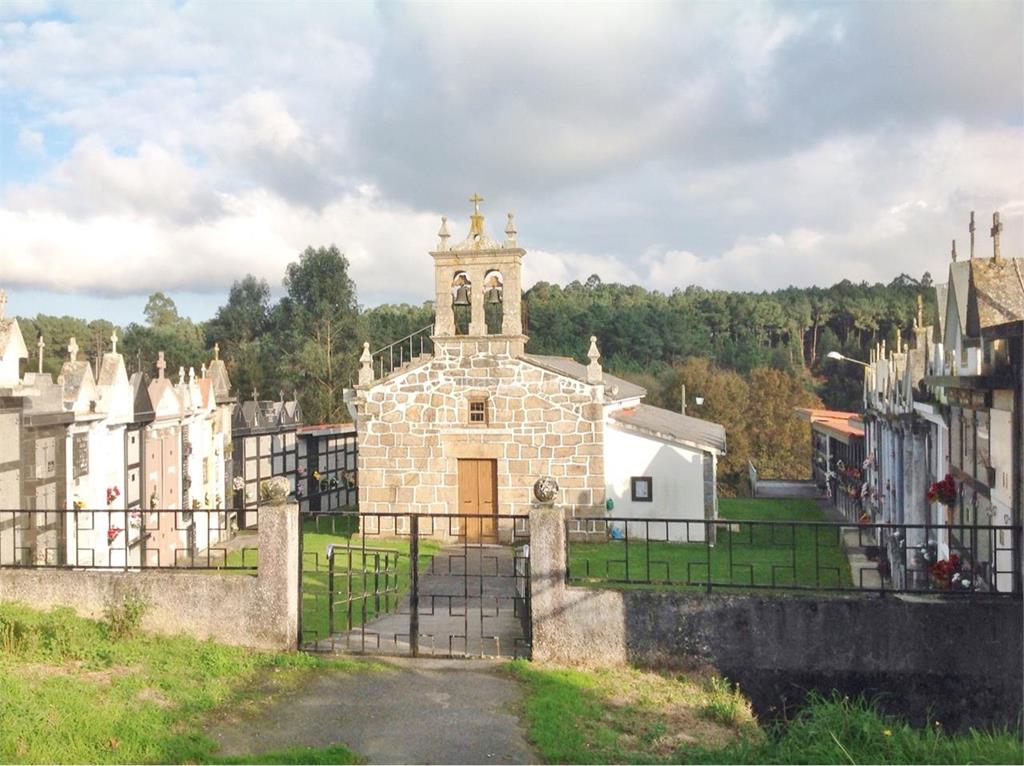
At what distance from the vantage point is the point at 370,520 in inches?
852

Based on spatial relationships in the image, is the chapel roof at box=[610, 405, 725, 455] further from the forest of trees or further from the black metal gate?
the forest of trees

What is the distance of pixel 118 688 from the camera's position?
7.77 metres

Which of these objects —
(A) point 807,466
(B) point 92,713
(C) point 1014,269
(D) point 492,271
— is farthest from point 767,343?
(B) point 92,713

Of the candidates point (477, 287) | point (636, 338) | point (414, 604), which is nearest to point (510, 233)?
point (477, 287)

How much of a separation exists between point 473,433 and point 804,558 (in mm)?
7879

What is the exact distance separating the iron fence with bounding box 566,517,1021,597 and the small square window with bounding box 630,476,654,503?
66 centimetres

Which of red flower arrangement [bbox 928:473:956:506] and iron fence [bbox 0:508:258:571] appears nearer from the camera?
iron fence [bbox 0:508:258:571]

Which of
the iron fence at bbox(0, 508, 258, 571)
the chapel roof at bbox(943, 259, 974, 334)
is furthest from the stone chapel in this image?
the chapel roof at bbox(943, 259, 974, 334)

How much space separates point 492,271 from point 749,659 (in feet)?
46.6

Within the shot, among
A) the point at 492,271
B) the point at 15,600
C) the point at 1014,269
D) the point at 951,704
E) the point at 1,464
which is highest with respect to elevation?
the point at 492,271

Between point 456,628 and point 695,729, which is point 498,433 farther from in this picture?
point 695,729

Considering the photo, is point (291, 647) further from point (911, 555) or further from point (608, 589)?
point (911, 555)

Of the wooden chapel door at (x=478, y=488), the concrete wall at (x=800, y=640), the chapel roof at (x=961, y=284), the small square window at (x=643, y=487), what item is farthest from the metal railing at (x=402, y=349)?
the concrete wall at (x=800, y=640)

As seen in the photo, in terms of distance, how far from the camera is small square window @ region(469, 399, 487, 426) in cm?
2145
